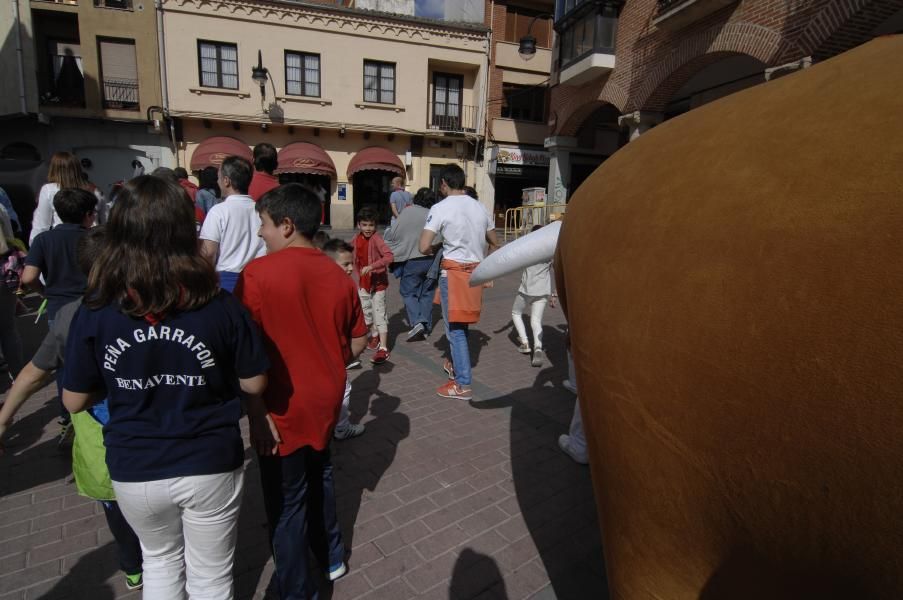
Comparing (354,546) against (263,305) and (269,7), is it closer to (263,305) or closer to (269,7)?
(263,305)

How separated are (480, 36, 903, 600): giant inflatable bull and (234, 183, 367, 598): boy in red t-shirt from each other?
108 centimetres

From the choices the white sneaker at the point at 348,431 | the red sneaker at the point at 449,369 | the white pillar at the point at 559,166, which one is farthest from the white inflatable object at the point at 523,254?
the white pillar at the point at 559,166

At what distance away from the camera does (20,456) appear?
344 cm

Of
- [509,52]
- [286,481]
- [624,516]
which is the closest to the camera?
[624,516]

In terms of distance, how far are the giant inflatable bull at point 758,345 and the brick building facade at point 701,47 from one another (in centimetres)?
859

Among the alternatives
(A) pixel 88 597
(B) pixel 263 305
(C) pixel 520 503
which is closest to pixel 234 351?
(B) pixel 263 305

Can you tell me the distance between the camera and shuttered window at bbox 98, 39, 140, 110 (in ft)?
57.4

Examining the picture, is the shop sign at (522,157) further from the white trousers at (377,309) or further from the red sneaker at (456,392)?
the red sneaker at (456,392)

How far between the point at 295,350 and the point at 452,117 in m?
20.7

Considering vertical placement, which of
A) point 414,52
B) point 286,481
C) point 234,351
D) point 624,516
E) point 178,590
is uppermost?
point 414,52

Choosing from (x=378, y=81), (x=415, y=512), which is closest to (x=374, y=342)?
(x=415, y=512)

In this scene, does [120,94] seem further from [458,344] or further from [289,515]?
[289,515]

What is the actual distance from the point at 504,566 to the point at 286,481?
1.18 metres

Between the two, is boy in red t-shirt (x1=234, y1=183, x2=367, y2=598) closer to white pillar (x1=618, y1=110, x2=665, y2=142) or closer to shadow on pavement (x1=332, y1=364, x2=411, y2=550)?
shadow on pavement (x1=332, y1=364, x2=411, y2=550)
